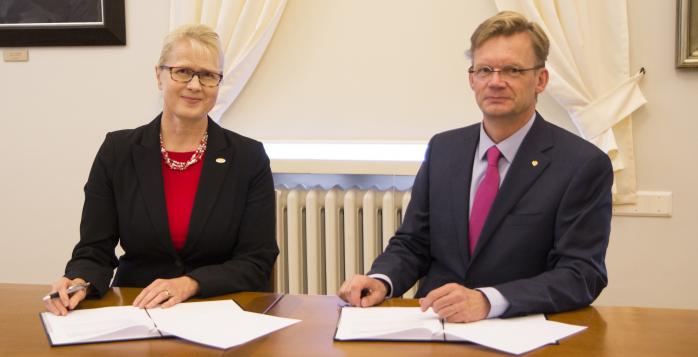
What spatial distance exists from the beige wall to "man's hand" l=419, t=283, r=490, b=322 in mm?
1909

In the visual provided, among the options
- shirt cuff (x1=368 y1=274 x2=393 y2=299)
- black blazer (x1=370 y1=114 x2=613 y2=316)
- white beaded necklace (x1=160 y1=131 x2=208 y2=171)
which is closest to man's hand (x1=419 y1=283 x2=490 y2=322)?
black blazer (x1=370 y1=114 x2=613 y2=316)

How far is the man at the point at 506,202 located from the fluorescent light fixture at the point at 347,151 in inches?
44.5

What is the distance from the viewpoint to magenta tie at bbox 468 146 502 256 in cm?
220

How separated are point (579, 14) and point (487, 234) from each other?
1.59m

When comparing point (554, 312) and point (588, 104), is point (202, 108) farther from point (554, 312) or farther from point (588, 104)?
point (588, 104)

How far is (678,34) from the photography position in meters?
3.25

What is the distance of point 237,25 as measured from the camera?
3615mm

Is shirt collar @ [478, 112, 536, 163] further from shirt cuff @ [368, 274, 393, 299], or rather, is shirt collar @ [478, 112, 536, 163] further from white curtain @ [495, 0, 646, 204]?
white curtain @ [495, 0, 646, 204]

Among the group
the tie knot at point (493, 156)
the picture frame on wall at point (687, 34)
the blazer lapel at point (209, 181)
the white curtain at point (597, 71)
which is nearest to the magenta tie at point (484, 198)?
the tie knot at point (493, 156)

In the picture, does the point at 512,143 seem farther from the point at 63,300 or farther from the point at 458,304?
the point at 63,300

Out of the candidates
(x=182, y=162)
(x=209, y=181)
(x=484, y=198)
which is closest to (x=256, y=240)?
(x=209, y=181)

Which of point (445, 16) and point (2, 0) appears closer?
point (445, 16)

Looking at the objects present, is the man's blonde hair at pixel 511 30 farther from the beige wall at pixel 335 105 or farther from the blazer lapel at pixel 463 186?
the beige wall at pixel 335 105

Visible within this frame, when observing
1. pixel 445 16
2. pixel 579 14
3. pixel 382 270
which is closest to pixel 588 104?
pixel 579 14
